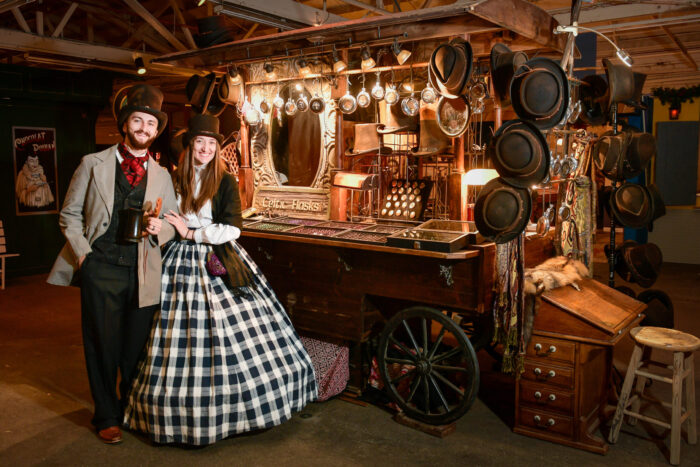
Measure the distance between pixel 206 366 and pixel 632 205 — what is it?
358 cm

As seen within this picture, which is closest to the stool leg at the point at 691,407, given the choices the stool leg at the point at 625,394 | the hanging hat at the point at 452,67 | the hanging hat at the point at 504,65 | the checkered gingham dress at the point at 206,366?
the stool leg at the point at 625,394

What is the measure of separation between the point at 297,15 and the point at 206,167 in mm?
3294

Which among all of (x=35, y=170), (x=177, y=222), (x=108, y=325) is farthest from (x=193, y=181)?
(x=35, y=170)

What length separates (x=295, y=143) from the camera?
5.70 meters

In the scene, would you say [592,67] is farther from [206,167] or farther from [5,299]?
[5,299]

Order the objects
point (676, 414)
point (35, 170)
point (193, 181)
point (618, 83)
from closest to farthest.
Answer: point (676, 414) < point (193, 181) < point (618, 83) < point (35, 170)

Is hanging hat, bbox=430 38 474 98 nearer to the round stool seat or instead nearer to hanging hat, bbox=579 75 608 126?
hanging hat, bbox=579 75 608 126

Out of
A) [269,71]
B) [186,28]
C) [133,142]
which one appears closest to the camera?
[133,142]

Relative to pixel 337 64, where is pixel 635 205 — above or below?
below

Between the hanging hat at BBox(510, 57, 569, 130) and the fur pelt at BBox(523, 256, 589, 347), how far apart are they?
0.96m

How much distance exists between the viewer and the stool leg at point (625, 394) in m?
3.75

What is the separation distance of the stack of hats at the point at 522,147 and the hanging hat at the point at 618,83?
0.95 meters

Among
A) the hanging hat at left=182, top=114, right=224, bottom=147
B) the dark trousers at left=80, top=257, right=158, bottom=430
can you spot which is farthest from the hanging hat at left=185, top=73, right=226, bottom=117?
the dark trousers at left=80, top=257, right=158, bottom=430

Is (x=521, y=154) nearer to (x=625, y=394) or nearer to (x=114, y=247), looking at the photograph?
(x=625, y=394)
